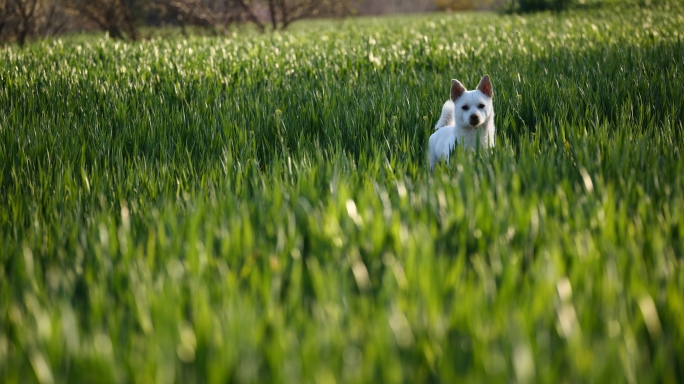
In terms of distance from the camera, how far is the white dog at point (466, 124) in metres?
4.02

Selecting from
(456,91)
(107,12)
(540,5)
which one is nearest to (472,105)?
(456,91)

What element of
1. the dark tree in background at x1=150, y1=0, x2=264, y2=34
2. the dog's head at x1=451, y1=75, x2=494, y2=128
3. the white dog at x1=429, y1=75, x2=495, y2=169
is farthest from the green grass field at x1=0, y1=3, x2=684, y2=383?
the dark tree in background at x1=150, y1=0, x2=264, y2=34

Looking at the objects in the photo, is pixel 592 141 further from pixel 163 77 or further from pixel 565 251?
pixel 163 77

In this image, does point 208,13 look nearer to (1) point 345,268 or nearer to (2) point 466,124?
(2) point 466,124

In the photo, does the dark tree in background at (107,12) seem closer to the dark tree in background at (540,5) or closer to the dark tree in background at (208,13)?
the dark tree in background at (208,13)

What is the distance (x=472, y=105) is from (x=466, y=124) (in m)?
0.16

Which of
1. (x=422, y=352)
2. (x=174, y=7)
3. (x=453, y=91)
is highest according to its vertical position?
(x=174, y=7)

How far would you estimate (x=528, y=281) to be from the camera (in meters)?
1.88

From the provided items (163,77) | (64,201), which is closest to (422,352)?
(64,201)

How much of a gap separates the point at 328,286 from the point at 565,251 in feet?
3.12

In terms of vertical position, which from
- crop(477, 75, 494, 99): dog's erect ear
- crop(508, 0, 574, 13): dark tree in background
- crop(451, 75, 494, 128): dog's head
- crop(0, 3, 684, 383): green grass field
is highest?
crop(508, 0, 574, 13): dark tree in background

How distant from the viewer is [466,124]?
4.14m

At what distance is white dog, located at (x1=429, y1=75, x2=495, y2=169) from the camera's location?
4.02 m

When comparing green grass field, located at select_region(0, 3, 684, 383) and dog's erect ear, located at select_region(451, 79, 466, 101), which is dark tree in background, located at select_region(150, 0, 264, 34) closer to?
green grass field, located at select_region(0, 3, 684, 383)
